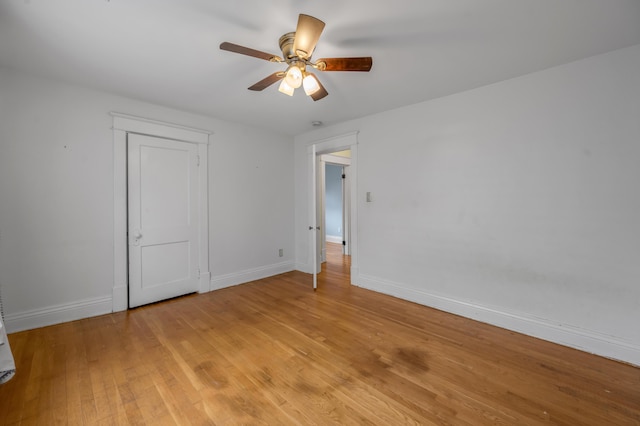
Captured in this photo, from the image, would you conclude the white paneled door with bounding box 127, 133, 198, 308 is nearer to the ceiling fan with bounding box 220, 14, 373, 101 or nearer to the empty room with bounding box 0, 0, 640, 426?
the empty room with bounding box 0, 0, 640, 426

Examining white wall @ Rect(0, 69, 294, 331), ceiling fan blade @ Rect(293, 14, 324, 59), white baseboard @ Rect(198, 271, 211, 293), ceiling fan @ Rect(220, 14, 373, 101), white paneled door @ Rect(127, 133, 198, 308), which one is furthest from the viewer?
white baseboard @ Rect(198, 271, 211, 293)

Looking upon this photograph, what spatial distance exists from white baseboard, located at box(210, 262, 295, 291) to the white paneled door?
0.31 meters

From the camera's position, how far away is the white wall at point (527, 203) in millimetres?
2168

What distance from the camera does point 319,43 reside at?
205cm

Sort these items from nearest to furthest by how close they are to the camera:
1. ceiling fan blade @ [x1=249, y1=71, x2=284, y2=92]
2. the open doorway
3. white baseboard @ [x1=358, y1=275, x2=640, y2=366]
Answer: ceiling fan blade @ [x1=249, y1=71, x2=284, y2=92], white baseboard @ [x1=358, y1=275, x2=640, y2=366], the open doorway

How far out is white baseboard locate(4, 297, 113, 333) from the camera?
2.53m

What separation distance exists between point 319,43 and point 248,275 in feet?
11.2

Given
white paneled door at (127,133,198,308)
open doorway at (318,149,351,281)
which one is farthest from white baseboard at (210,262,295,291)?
open doorway at (318,149,351,281)

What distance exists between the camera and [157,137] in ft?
11.0

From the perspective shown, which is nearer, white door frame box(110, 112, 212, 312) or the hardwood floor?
the hardwood floor

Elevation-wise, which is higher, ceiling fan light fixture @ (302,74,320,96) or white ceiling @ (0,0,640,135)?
white ceiling @ (0,0,640,135)

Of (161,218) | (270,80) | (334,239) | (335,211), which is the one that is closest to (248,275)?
(161,218)

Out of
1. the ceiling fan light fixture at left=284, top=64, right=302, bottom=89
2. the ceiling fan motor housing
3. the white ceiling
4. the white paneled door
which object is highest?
the white ceiling

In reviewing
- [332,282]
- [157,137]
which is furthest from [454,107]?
[157,137]
